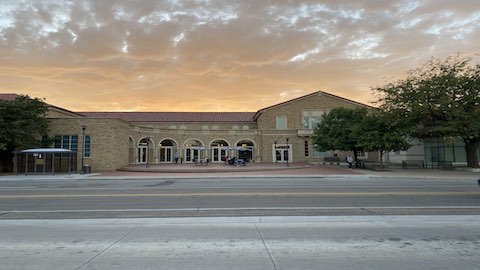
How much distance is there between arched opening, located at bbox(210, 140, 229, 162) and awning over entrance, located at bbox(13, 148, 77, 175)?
69.9 ft

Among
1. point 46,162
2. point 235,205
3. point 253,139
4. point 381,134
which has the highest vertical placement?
point 253,139

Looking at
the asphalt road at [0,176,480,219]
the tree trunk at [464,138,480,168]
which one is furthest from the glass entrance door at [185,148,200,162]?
the asphalt road at [0,176,480,219]

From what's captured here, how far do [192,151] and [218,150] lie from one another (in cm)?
387

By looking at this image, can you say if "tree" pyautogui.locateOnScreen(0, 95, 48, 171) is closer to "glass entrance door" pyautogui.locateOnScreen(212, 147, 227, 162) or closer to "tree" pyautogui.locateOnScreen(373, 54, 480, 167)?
"glass entrance door" pyautogui.locateOnScreen(212, 147, 227, 162)

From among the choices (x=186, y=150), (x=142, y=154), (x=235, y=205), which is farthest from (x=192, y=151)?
(x=235, y=205)

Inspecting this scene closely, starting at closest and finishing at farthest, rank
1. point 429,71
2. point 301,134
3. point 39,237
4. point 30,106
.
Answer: point 39,237 → point 30,106 → point 429,71 → point 301,134

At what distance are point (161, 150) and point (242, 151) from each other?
12.1 m

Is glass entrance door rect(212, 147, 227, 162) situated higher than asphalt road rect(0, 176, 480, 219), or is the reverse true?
glass entrance door rect(212, 147, 227, 162)

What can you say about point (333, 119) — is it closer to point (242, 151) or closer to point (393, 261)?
point (242, 151)

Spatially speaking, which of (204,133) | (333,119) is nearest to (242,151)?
(204,133)

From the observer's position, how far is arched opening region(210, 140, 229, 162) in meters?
48.4

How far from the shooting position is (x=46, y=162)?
29.7 metres

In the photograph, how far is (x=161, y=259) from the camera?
516 centimetres

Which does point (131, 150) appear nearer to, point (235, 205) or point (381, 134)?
point (381, 134)
